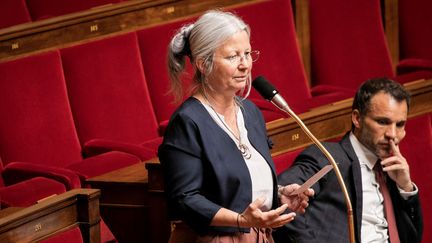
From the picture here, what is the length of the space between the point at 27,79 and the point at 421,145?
37 centimetres

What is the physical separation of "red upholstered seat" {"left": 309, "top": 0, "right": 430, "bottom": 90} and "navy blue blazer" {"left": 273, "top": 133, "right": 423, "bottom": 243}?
0.48m

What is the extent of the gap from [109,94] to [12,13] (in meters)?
0.17

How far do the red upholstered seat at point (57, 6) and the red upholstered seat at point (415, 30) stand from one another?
389 mm

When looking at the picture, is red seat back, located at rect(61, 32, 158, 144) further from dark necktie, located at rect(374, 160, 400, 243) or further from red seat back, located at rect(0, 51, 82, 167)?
dark necktie, located at rect(374, 160, 400, 243)

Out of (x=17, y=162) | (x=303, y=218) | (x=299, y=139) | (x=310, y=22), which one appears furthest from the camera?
(x=310, y=22)

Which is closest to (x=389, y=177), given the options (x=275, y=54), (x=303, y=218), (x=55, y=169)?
(x=303, y=218)

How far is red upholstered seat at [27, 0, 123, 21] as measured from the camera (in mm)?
1083

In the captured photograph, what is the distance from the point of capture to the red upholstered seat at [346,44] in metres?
1.15

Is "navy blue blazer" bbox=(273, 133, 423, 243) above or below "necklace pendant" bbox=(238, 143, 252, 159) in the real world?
below

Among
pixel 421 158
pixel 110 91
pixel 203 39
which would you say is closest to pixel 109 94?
pixel 110 91

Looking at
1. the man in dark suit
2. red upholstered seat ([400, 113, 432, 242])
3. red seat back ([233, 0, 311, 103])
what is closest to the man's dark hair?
the man in dark suit

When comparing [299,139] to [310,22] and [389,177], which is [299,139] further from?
[310,22]

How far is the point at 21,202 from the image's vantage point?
77 centimetres

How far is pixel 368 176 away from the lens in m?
0.67
